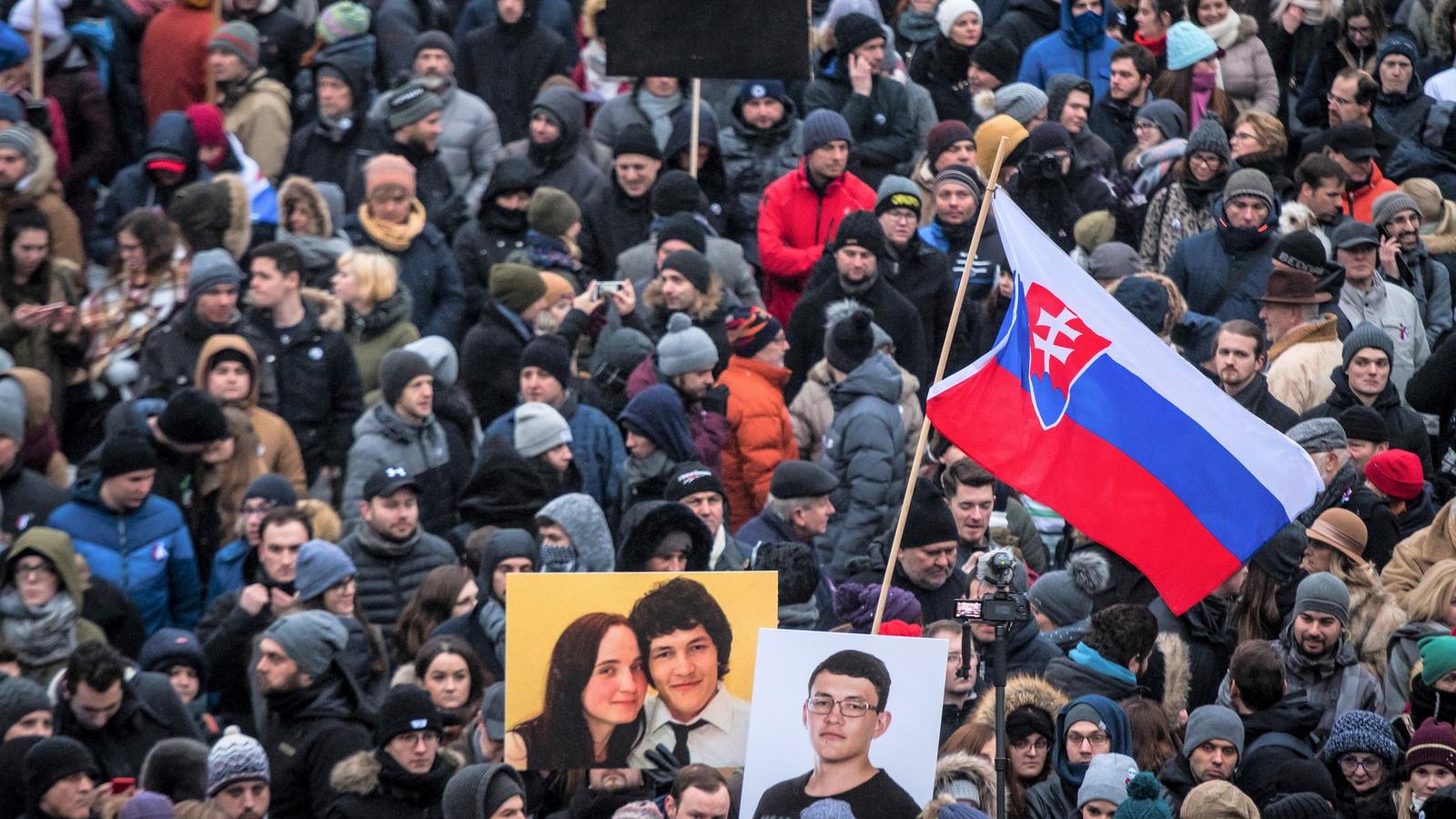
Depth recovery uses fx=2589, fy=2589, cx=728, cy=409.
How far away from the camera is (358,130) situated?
15180 millimetres

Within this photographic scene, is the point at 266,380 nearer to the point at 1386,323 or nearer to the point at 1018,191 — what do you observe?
the point at 1018,191

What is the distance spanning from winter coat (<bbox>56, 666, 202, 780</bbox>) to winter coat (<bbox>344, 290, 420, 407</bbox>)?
3.30 meters

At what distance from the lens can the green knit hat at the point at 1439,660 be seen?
31.1 ft

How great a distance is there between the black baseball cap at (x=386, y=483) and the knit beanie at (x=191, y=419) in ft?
3.03

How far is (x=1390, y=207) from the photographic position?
1371 cm

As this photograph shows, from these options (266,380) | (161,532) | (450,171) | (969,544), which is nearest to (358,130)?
(450,171)

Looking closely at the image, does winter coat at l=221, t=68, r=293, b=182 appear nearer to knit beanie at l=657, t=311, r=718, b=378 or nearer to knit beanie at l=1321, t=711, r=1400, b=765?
knit beanie at l=657, t=311, r=718, b=378

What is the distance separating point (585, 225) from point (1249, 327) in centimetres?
434

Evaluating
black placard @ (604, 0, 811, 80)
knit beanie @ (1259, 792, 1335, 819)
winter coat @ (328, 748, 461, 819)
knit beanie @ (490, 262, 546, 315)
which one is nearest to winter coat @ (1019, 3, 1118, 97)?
black placard @ (604, 0, 811, 80)

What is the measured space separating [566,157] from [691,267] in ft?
7.36

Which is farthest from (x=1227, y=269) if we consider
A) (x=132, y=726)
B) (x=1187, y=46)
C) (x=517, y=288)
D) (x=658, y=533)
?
(x=132, y=726)

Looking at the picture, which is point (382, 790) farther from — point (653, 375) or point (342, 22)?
point (342, 22)

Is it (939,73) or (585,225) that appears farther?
(939,73)

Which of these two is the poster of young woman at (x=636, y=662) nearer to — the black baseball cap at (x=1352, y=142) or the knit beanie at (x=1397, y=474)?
the knit beanie at (x=1397, y=474)
